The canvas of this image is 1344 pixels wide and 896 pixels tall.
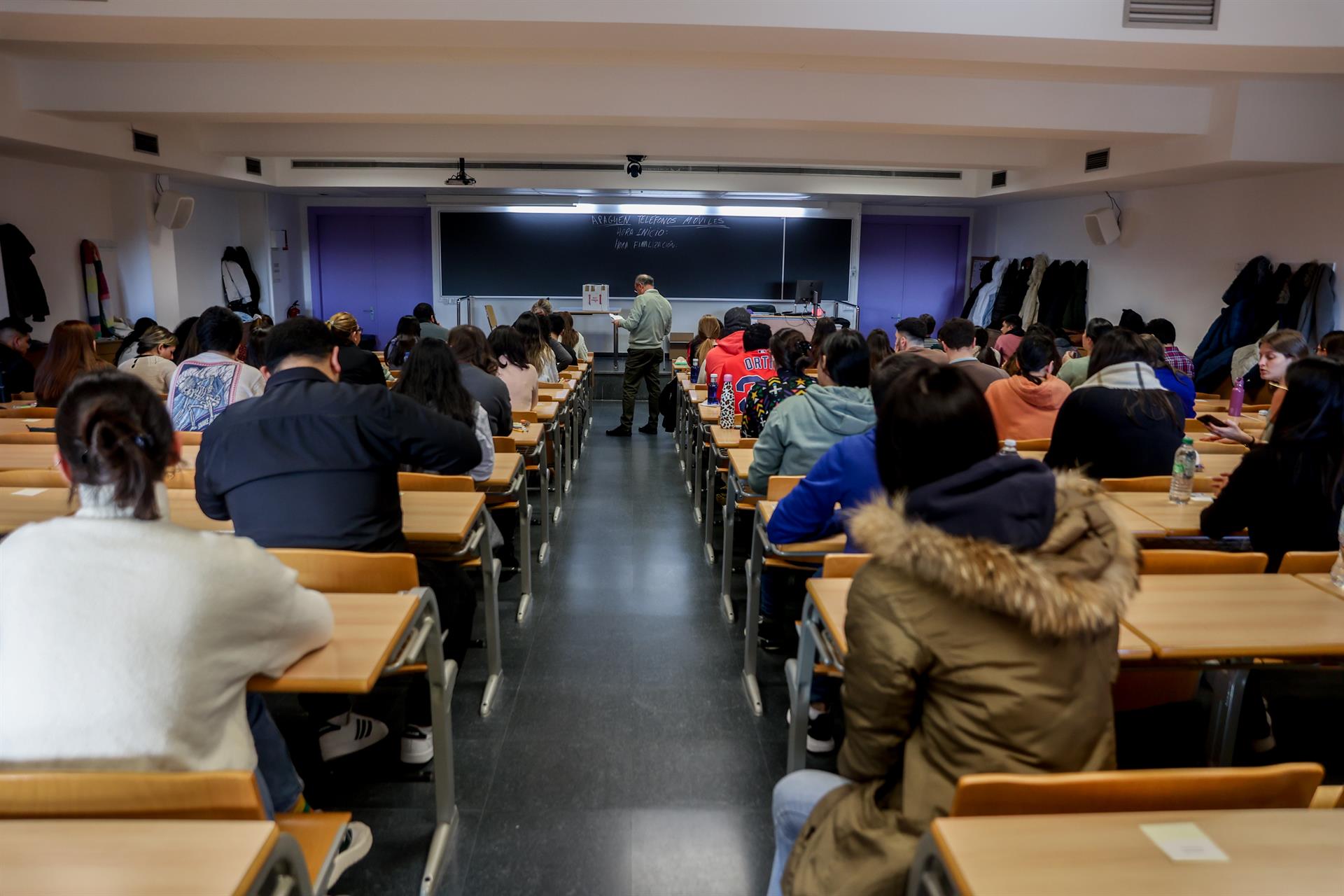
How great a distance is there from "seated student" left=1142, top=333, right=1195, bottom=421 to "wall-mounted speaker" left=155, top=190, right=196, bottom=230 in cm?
896

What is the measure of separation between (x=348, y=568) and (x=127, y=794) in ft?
2.89

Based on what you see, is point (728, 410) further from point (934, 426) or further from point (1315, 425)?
point (934, 426)

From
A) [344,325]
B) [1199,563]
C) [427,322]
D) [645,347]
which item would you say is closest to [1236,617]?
[1199,563]

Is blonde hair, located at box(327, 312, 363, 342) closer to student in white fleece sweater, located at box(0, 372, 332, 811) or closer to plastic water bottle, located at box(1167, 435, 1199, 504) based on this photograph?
student in white fleece sweater, located at box(0, 372, 332, 811)

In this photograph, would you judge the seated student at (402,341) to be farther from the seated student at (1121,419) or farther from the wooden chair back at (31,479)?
the seated student at (1121,419)

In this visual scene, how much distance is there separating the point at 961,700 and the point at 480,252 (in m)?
12.1

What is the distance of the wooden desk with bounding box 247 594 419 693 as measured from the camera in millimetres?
1663

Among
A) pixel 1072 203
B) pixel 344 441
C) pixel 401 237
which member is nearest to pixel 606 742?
pixel 344 441

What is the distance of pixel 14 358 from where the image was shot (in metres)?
5.97

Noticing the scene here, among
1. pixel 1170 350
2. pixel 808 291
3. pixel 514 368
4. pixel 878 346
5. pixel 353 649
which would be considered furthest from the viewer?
pixel 808 291

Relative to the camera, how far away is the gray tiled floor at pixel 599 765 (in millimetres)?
2258

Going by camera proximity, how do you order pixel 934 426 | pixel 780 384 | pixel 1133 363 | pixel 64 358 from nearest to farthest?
pixel 934 426 → pixel 1133 363 → pixel 780 384 → pixel 64 358

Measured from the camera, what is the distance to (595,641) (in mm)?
3646

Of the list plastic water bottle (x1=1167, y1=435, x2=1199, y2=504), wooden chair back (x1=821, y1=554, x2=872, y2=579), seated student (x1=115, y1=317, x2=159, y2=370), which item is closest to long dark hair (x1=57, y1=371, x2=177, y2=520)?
wooden chair back (x1=821, y1=554, x2=872, y2=579)
